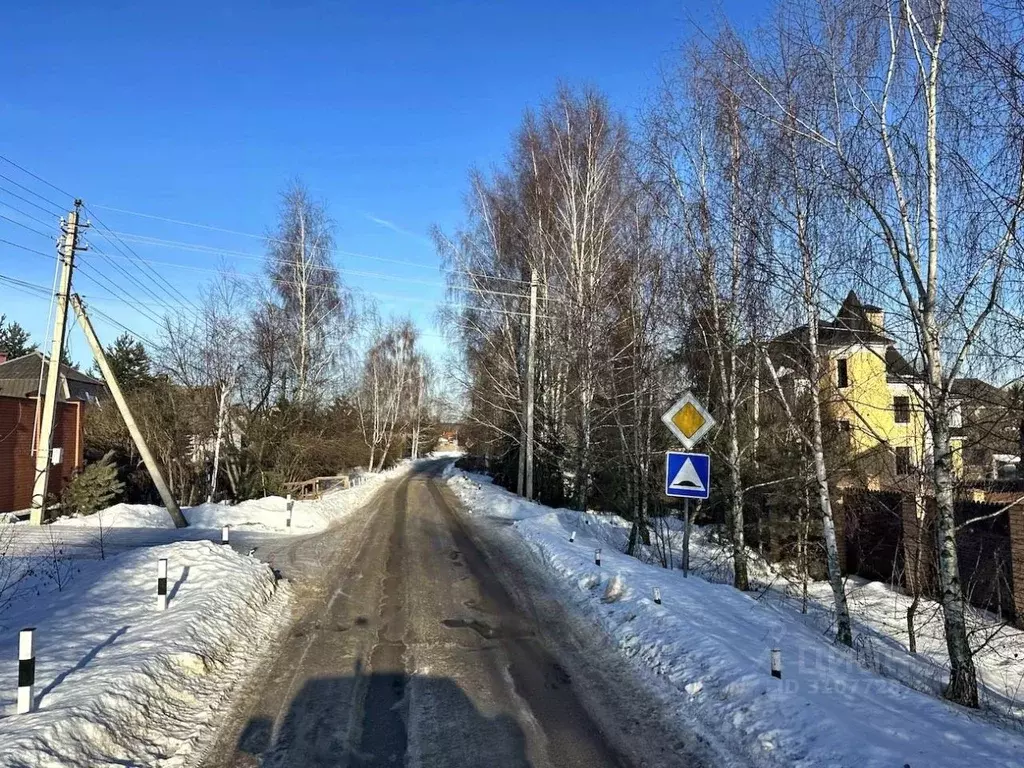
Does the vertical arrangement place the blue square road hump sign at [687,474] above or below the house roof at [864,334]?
below

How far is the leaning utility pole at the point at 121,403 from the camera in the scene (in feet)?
54.8

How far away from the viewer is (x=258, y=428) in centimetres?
2864

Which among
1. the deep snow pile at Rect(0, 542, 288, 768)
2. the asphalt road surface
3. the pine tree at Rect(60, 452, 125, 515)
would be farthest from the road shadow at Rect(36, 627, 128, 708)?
the pine tree at Rect(60, 452, 125, 515)

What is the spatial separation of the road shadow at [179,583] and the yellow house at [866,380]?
28.3 feet

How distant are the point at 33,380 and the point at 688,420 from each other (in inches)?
1111

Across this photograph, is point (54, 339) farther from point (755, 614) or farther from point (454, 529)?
point (755, 614)

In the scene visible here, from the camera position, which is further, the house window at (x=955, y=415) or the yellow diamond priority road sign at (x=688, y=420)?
the yellow diamond priority road sign at (x=688, y=420)

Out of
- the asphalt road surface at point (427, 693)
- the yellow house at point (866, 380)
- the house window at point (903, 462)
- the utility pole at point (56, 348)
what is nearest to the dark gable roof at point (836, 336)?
the yellow house at point (866, 380)

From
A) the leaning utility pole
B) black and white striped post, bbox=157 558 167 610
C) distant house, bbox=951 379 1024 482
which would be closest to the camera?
distant house, bbox=951 379 1024 482

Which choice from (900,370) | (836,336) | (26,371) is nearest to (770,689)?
(900,370)

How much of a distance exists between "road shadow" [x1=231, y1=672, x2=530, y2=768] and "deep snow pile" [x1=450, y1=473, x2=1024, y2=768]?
5.67 ft

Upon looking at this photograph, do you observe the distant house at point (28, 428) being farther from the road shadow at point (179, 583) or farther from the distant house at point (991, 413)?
the distant house at point (991, 413)

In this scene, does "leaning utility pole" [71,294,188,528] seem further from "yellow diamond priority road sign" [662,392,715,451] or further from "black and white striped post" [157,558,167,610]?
"yellow diamond priority road sign" [662,392,715,451]

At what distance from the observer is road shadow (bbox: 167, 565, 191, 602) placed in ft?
29.0
